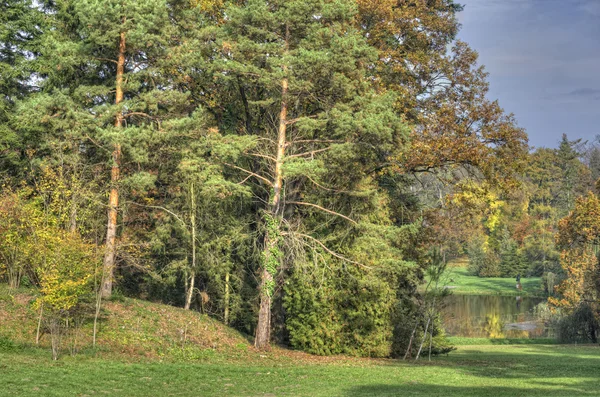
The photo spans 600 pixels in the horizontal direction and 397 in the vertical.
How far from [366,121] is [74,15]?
41.9 ft

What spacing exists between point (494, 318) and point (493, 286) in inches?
1031

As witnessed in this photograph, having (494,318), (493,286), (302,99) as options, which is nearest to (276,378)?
(302,99)

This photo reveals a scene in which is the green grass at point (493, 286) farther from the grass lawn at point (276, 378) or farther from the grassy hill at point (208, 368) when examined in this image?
the grass lawn at point (276, 378)

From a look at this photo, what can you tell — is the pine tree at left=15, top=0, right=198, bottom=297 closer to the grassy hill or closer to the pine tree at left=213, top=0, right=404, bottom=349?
the pine tree at left=213, top=0, right=404, bottom=349

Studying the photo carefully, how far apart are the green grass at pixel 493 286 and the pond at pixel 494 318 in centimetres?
213

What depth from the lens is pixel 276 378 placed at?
54.9 ft

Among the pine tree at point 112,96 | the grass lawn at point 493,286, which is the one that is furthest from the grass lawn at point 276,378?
the grass lawn at point 493,286

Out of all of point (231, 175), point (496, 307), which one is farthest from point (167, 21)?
point (496, 307)

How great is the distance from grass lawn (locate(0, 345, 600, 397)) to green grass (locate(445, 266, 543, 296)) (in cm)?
5024

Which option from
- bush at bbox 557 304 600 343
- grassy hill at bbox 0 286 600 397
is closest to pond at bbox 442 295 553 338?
bush at bbox 557 304 600 343

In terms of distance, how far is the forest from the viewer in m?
22.9

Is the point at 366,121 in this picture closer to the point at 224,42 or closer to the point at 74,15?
the point at 224,42

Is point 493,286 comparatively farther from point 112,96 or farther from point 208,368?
point 208,368

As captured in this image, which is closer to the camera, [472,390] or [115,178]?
[472,390]
